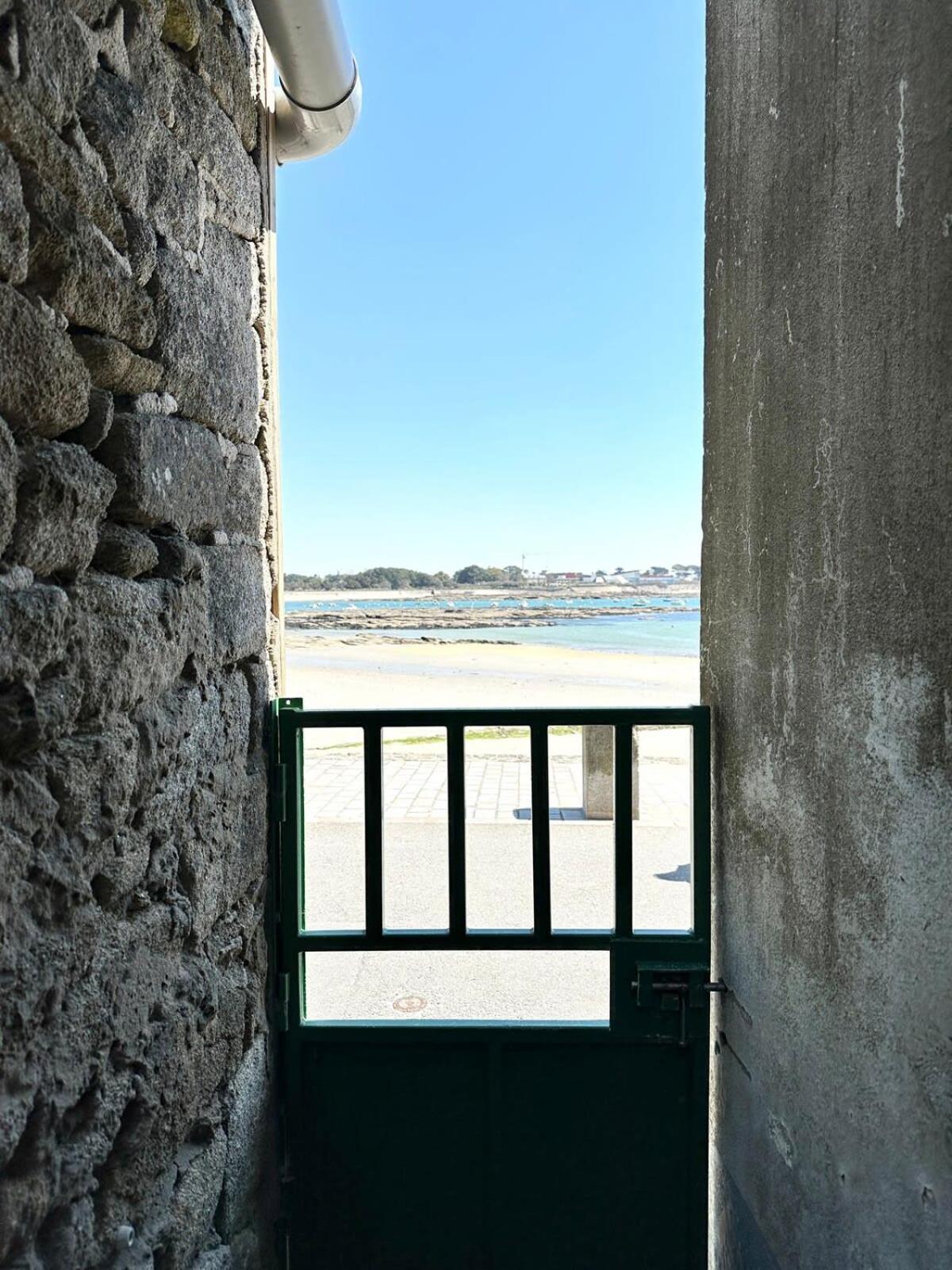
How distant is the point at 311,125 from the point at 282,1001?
7.16ft

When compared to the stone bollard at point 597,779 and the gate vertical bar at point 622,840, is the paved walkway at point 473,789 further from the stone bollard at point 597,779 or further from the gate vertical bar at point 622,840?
the gate vertical bar at point 622,840

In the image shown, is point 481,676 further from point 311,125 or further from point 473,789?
point 311,125

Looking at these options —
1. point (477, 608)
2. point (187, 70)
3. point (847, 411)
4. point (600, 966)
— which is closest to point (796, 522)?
point (847, 411)

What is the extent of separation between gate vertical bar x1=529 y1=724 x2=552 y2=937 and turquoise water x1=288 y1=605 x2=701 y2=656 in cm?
2623

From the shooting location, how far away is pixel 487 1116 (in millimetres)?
2320

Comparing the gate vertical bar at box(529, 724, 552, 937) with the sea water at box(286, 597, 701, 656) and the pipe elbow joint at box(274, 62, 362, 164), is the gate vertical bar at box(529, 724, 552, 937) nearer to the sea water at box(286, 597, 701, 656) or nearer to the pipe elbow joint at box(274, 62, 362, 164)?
the pipe elbow joint at box(274, 62, 362, 164)

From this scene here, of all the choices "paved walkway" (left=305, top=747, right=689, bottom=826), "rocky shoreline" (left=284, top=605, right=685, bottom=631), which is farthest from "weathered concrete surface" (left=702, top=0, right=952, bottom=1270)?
"rocky shoreline" (left=284, top=605, right=685, bottom=631)

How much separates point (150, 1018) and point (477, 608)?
54.5m

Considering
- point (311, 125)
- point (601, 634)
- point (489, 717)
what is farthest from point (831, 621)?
point (601, 634)

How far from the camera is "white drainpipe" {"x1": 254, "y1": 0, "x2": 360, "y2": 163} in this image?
73.0 inches

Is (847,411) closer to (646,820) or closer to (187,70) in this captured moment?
(187,70)

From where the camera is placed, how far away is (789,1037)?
1.81 m

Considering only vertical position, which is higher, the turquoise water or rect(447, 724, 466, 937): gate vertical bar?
rect(447, 724, 466, 937): gate vertical bar

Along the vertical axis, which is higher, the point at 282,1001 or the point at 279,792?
the point at 279,792
